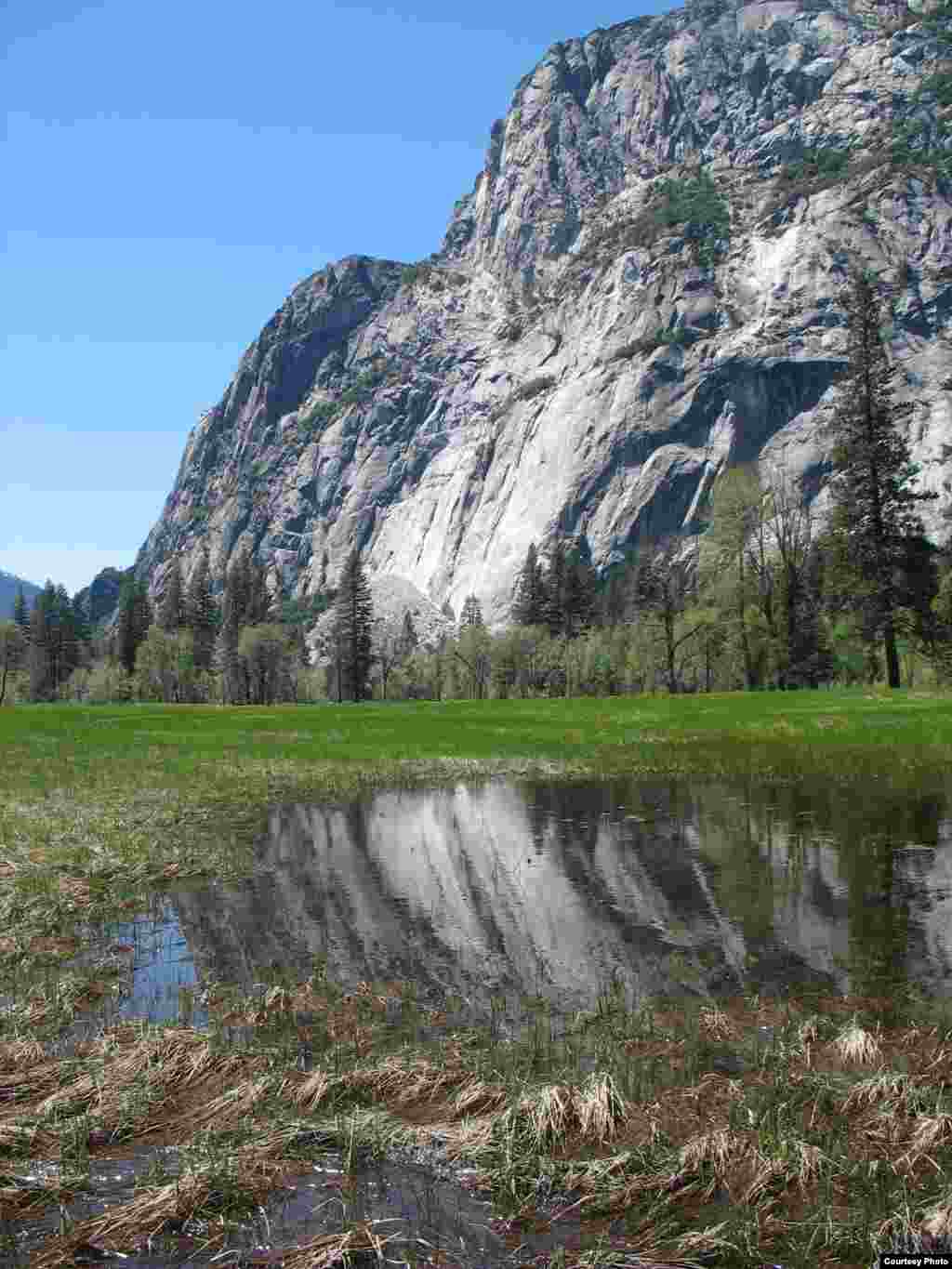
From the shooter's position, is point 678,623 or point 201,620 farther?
point 201,620

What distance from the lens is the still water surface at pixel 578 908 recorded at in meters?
8.39

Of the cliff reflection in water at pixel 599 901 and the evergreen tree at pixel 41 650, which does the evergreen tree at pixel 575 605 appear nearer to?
the evergreen tree at pixel 41 650

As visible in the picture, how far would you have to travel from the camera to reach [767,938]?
9359mm

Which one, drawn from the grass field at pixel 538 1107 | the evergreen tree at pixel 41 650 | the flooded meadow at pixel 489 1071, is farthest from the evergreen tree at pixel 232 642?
the grass field at pixel 538 1107

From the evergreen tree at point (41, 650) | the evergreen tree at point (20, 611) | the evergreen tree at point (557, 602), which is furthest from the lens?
the evergreen tree at point (20, 611)

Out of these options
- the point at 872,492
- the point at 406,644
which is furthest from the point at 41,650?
the point at 872,492

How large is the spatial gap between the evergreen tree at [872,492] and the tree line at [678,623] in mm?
106

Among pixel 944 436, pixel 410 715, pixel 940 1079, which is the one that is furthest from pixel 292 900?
pixel 944 436

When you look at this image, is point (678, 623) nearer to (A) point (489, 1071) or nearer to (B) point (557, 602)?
(B) point (557, 602)

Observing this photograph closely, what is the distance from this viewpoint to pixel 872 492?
49406mm

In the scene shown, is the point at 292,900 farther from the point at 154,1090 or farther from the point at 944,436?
the point at 944,436

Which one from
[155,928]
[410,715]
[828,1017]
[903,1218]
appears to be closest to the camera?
[903,1218]

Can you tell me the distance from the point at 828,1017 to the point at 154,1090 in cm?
529

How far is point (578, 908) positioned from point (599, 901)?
17.8 inches
